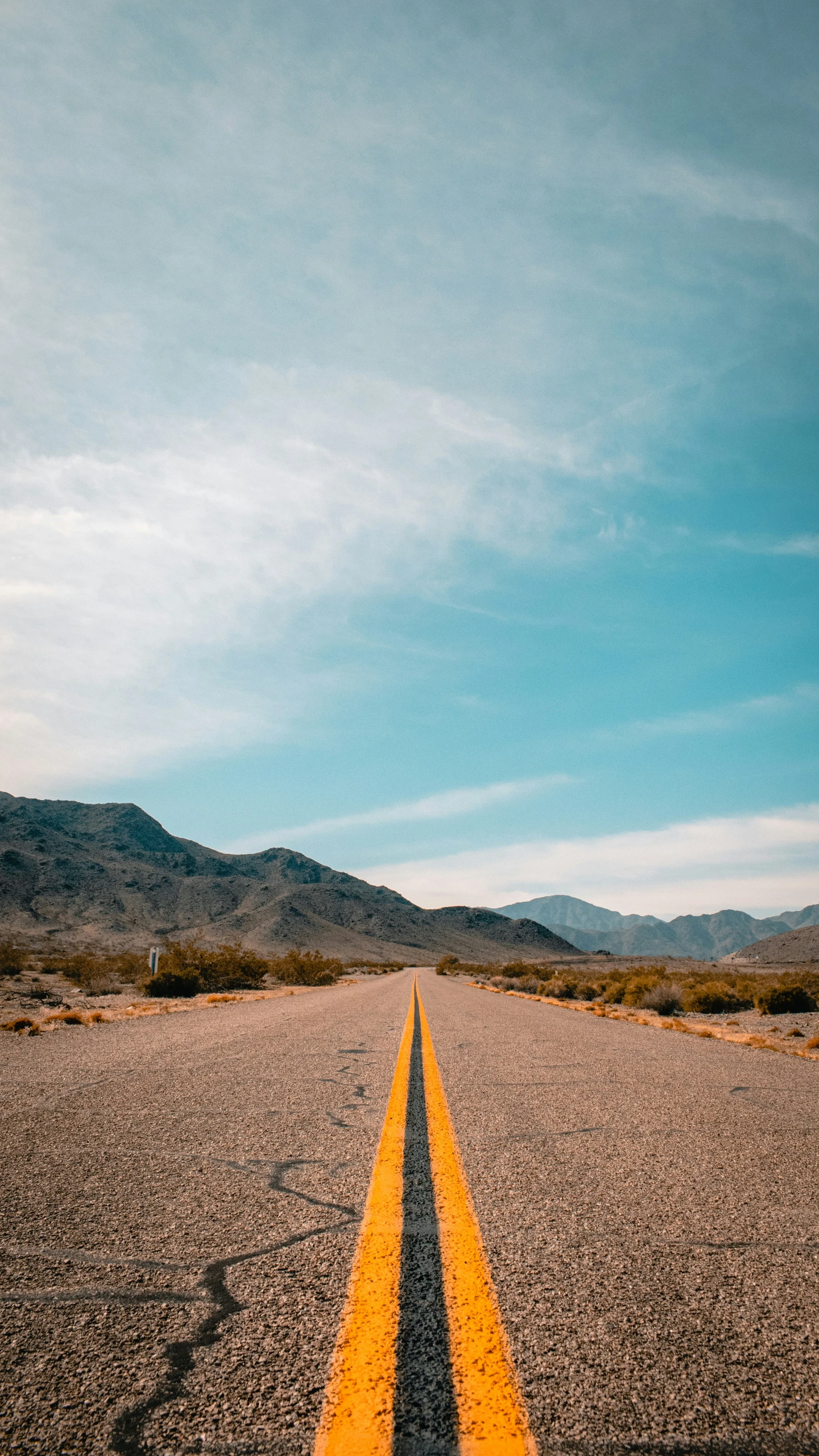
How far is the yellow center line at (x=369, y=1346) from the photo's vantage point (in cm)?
146

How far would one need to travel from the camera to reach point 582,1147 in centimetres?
388

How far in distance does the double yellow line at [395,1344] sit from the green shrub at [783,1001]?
1611 cm

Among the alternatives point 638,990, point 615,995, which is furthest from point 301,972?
point 638,990

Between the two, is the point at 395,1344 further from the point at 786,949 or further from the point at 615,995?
the point at 786,949

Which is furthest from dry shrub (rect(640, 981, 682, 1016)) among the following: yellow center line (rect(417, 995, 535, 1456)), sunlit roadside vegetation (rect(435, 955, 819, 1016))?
yellow center line (rect(417, 995, 535, 1456))

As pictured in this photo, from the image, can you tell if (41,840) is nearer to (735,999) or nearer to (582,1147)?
(735,999)

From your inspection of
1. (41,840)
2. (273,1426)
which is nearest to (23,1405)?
(273,1426)

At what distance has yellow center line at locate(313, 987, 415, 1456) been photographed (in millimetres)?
1464

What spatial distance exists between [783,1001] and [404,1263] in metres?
17.4

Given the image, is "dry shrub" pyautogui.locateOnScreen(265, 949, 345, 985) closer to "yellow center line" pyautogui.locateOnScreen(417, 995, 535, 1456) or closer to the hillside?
"yellow center line" pyautogui.locateOnScreen(417, 995, 535, 1456)

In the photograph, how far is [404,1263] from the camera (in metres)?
2.38

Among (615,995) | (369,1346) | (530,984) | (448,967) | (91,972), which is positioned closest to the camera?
(369,1346)

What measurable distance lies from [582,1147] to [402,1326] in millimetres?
2303

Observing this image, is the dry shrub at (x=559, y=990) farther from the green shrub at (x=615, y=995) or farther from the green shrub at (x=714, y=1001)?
the green shrub at (x=714, y=1001)
